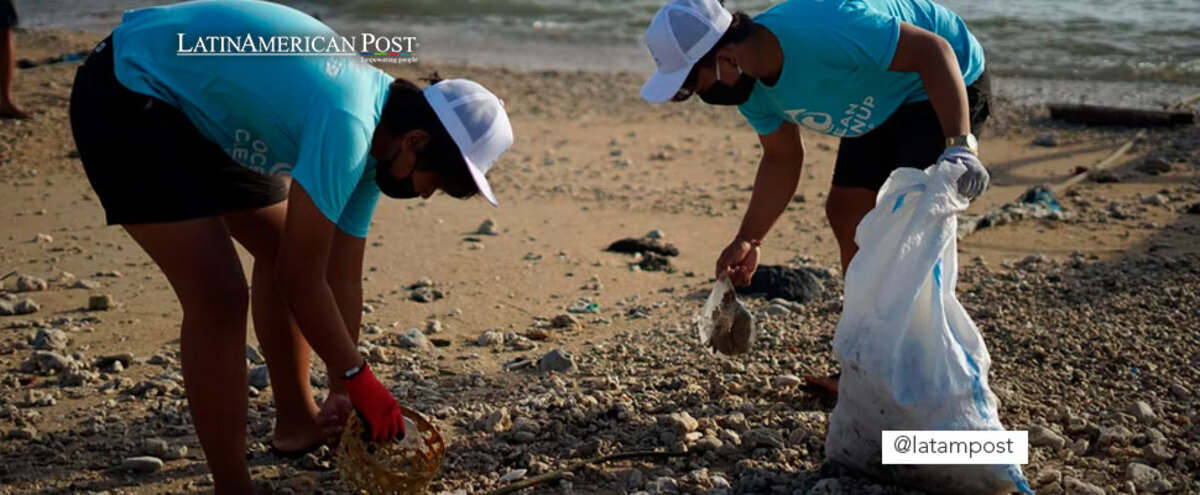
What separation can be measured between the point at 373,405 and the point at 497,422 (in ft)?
2.75

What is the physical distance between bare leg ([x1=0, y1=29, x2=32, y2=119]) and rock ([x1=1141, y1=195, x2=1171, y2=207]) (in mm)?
6778

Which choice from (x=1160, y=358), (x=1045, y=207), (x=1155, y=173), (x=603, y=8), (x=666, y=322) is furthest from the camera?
(x=603, y=8)

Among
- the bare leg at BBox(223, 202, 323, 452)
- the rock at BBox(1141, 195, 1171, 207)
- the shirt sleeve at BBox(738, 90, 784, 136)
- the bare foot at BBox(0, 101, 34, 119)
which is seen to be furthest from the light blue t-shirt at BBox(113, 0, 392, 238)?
the bare foot at BBox(0, 101, 34, 119)

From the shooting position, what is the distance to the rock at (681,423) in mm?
3527

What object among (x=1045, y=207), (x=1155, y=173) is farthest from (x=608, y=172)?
(x=1155, y=173)

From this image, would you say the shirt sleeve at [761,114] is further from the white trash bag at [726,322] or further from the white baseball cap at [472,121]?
the white baseball cap at [472,121]

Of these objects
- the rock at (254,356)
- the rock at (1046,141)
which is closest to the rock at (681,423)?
the rock at (254,356)

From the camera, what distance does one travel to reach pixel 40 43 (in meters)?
11.1

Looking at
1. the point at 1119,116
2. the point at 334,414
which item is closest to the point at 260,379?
the point at 334,414

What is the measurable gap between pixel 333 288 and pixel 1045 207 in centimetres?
423

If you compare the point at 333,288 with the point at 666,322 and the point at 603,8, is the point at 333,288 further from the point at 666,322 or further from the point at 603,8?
the point at 603,8

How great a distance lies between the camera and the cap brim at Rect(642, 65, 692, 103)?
Answer: 320 cm

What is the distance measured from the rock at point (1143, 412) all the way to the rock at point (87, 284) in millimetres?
3927

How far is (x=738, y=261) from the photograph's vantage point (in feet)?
12.3
